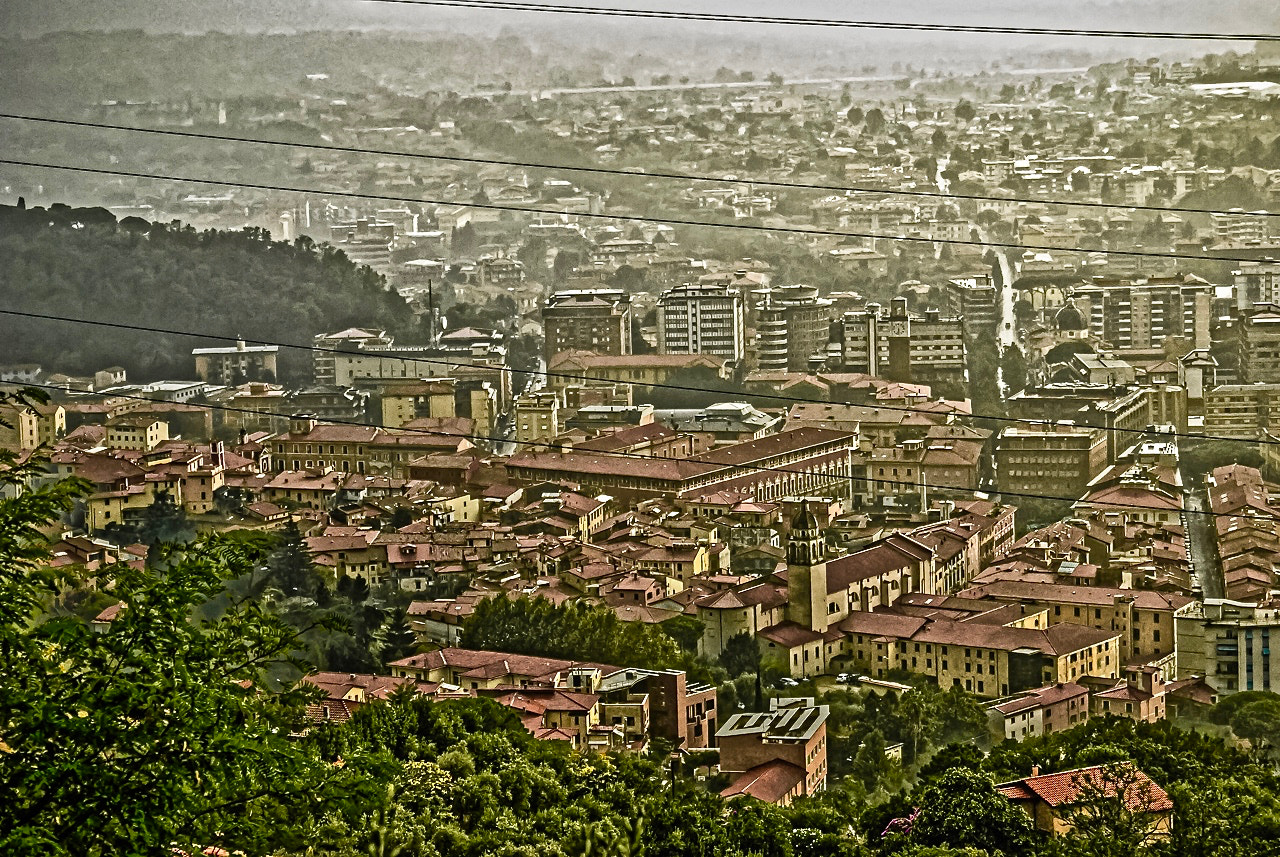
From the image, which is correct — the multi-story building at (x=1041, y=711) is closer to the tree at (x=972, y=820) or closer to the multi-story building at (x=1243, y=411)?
the tree at (x=972, y=820)

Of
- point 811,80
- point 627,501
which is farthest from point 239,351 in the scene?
point 811,80

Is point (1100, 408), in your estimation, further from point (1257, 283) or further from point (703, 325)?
point (703, 325)

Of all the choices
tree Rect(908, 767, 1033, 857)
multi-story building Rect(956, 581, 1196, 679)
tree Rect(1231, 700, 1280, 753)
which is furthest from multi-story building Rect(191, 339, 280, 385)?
tree Rect(908, 767, 1033, 857)

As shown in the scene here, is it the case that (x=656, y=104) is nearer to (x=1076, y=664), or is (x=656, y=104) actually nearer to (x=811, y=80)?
(x=811, y=80)

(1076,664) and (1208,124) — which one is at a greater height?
(1208,124)

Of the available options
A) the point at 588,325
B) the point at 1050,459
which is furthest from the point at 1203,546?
the point at 588,325

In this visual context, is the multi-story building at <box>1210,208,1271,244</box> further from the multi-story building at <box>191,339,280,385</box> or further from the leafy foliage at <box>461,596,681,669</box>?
the leafy foliage at <box>461,596,681,669</box>
